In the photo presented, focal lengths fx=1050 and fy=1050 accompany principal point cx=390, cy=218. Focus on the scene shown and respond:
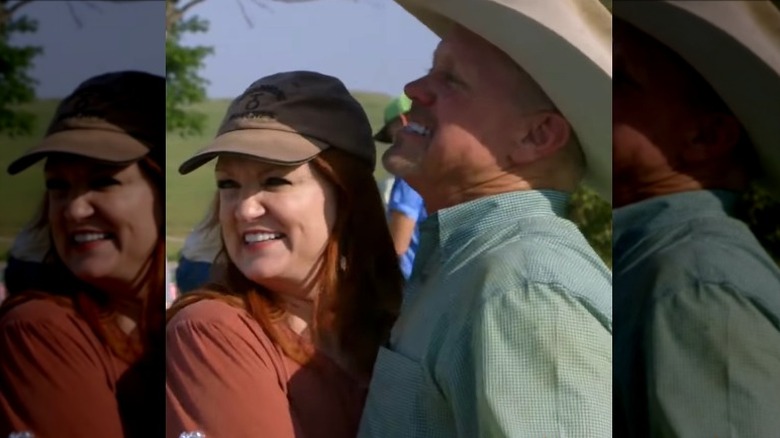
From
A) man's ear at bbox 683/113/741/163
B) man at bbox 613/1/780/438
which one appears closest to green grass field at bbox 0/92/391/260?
man at bbox 613/1/780/438

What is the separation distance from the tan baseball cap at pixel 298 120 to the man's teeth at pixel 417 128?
89 millimetres

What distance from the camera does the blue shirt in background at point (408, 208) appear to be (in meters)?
2.31

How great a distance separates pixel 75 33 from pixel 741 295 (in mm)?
1585

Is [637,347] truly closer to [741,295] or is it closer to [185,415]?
[741,295]

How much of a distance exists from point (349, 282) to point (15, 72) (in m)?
0.93

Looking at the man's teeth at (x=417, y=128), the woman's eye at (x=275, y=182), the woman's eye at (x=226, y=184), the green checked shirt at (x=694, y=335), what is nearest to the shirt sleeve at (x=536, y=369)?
the green checked shirt at (x=694, y=335)

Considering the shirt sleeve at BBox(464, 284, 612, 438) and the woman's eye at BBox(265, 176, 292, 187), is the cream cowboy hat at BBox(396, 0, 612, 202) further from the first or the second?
the woman's eye at BBox(265, 176, 292, 187)

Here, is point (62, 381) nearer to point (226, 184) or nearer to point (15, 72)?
point (226, 184)

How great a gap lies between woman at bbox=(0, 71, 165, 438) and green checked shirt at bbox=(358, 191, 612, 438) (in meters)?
0.57

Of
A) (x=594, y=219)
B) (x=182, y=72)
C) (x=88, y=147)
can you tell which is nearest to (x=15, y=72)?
(x=88, y=147)

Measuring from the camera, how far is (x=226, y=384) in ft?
7.54

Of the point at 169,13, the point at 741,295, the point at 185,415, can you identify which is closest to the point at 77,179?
the point at 169,13

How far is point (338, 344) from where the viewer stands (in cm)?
233

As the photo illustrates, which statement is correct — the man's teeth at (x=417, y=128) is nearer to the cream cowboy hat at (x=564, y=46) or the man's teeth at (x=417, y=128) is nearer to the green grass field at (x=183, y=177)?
the green grass field at (x=183, y=177)
